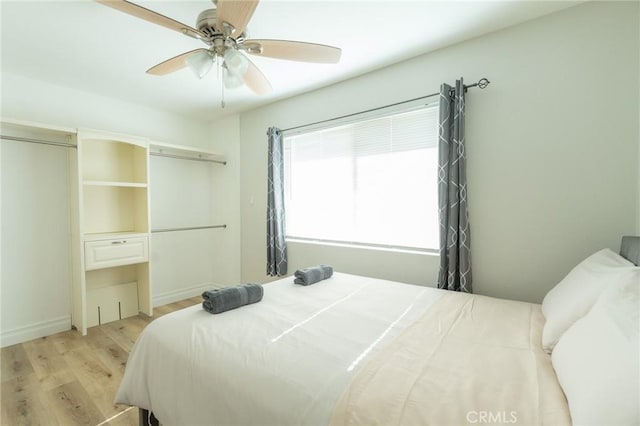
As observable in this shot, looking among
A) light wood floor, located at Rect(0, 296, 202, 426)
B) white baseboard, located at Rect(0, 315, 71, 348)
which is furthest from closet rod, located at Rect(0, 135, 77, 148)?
light wood floor, located at Rect(0, 296, 202, 426)

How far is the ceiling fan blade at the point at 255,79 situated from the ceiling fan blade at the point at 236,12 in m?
0.37

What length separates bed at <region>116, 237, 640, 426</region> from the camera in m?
0.84

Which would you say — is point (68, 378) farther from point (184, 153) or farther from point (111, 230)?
point (184, 153)

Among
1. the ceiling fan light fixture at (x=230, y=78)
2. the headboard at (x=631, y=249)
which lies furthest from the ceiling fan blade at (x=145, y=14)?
the headboard at (x=631, y=249)

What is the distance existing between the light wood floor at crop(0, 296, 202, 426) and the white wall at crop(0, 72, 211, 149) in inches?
81.9

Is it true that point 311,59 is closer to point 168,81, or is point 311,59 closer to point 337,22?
point 337,22

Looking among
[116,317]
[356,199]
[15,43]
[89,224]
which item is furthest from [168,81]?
[116,317]

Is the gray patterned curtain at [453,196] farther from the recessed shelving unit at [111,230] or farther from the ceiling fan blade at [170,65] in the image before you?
the recessed shelving unit at [111,230]

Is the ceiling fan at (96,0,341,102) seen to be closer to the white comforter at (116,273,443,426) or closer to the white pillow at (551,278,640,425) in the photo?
the white comforter at (116,273,443,426)

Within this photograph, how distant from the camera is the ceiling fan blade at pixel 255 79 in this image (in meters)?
1.84

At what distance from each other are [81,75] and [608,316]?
383 cm

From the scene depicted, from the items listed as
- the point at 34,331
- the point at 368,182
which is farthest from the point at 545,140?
the point at 34,331

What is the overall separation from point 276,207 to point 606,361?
2.76 m

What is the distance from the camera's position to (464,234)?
2.07 meters
